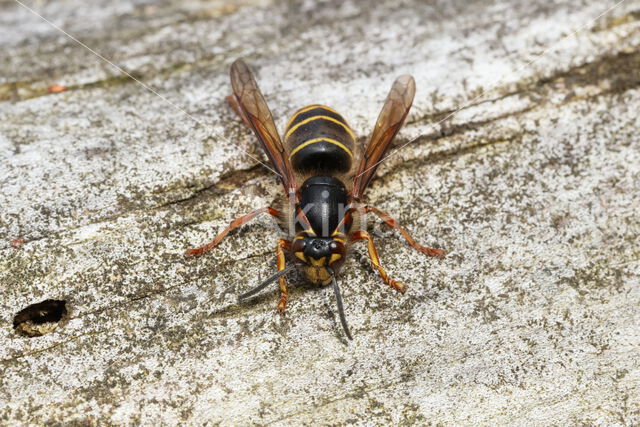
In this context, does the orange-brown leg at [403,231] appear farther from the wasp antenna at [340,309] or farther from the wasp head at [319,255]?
the wasp antenna at [340,309]

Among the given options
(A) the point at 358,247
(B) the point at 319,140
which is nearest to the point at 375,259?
(A) the point at 358,247

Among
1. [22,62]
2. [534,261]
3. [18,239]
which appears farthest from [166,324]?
[22,62]

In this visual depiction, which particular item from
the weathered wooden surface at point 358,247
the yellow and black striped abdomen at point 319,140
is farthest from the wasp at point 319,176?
the weathered wooden surface at point 358,247

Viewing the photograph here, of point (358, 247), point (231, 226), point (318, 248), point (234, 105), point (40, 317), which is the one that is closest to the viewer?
point (40, 317)

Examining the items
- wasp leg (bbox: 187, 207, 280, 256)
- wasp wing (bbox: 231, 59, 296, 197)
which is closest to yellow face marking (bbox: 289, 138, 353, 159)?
wasp wing (bbox: 231, 59, 296, 197)

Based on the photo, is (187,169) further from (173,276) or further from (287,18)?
(287,18)

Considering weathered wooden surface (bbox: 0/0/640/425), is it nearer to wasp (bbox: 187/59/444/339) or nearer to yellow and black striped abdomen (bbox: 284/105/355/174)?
wasp (bbox: 187/59/444/339)

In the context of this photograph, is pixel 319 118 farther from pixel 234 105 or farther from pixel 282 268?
pixel 282 268
